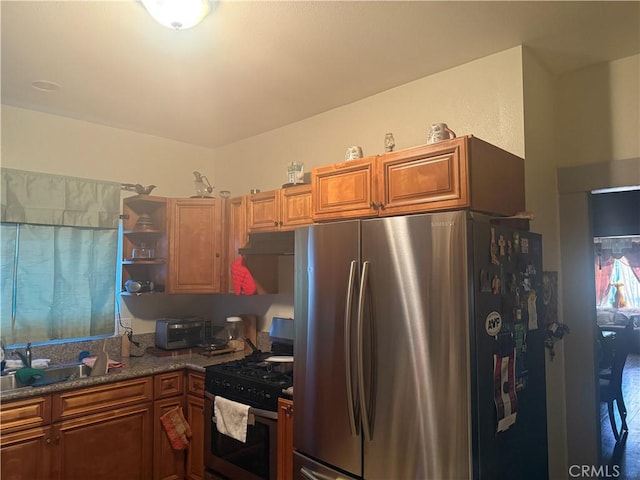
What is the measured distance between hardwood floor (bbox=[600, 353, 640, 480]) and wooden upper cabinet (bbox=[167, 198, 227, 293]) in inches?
127

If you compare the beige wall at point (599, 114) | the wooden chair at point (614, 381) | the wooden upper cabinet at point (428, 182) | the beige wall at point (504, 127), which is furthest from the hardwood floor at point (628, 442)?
the wooden upper cabinet at point (428, 182)

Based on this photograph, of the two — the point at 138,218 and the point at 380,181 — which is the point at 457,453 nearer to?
the point at 380,181

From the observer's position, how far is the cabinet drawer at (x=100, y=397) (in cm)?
257

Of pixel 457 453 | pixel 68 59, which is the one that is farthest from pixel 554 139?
pixel 68 59

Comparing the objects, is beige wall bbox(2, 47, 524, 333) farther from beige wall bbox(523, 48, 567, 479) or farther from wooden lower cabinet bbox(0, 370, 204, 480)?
wooden lower cabinet bbox(0, 370, 204, 480)

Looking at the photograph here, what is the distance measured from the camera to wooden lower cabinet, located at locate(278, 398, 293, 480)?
242cm

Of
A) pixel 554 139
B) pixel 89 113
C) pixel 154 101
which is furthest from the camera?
pixel 89 113

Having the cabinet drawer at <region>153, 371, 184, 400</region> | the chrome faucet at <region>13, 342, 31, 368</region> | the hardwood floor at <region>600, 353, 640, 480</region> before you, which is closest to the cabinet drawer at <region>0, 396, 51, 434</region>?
the chrome faucet at <region>13, 342, 31, 368</region>

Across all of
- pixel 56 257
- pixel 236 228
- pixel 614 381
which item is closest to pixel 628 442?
pixel 614 381

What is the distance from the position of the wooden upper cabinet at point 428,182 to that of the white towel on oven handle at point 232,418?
131 cm

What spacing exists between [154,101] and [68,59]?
2.10ft

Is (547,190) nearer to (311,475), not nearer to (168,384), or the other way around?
(311,475)

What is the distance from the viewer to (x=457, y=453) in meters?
1.64

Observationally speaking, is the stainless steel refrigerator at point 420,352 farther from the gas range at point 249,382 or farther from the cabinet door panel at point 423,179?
the gas range at point 249,382
